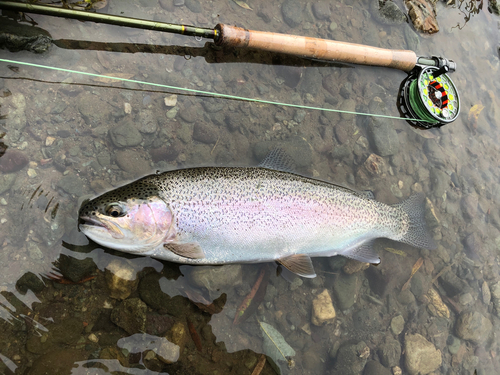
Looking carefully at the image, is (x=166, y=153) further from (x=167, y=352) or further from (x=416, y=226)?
(x=416, y=226)

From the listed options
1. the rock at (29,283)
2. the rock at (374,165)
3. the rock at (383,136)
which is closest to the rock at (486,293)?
the rock at (374,165)

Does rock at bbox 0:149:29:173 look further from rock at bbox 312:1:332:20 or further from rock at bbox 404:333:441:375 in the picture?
rock at bbox 404:333:441:375

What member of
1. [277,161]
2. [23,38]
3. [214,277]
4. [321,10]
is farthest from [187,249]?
[321,10]

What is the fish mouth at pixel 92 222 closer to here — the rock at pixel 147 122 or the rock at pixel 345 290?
the rock at pixel 147 122

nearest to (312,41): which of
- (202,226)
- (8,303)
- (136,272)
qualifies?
(202,226)

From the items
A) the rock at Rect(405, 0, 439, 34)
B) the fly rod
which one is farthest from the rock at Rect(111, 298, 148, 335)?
the rock at Rect(405, 0, 439, 34)
